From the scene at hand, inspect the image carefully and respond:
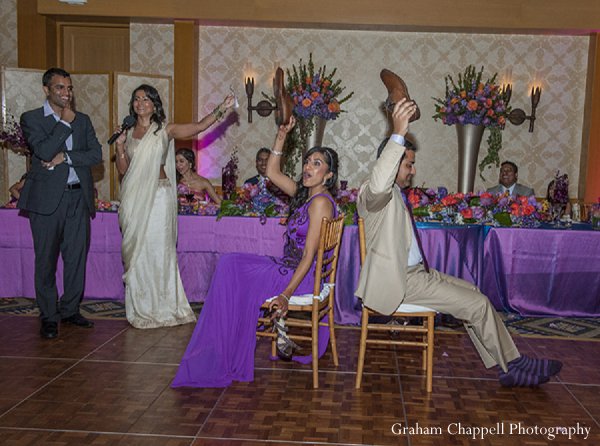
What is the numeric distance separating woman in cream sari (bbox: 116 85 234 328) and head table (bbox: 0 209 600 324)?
23.7 inches

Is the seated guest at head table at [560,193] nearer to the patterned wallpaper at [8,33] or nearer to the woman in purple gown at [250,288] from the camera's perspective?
the woman in purple gown at [250,288]

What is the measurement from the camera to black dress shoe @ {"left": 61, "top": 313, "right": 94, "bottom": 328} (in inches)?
195

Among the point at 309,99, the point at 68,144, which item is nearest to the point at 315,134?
the point at 309,99

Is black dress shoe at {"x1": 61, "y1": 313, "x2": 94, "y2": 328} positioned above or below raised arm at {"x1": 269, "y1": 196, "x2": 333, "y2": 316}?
below

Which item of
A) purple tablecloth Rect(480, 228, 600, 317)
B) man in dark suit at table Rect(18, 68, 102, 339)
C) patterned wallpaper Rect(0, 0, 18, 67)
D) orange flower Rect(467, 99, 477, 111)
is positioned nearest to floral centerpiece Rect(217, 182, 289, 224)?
man in dark suit at table Rect(18, 68, 102, 339)

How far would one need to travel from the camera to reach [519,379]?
3.81 meters

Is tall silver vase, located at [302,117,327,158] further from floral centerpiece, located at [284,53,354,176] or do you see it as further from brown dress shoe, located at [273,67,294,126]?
brown dress shoe, located at [273,67,294,126]

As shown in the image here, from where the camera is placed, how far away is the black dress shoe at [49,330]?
467 cm

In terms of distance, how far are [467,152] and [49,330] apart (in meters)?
5.17

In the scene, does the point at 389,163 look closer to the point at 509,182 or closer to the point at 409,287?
the point at 409,287

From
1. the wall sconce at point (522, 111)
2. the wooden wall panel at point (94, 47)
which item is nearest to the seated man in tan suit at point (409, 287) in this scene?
the wall sconce at point (522, 111)

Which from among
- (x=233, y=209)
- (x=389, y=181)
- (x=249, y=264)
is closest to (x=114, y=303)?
(x=233, y=209)

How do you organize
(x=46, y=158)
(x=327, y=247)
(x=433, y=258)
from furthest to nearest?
(x=433, y=258) < (x=46, y=158) < (x=327, y=247)

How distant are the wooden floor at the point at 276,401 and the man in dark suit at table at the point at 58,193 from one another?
39 cm
